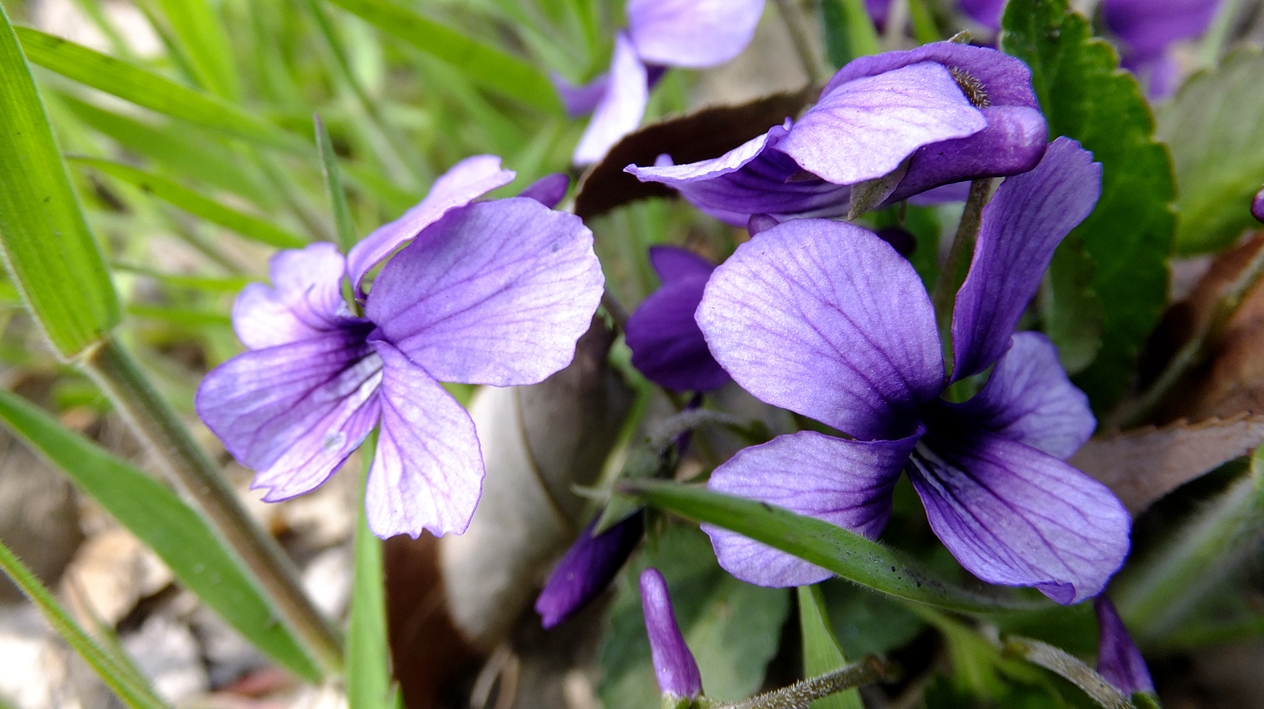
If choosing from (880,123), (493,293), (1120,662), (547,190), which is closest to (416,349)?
(493,293)

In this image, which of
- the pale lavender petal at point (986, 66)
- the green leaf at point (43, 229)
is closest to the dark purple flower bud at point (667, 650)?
the pale lavender petal at point (986, 66)

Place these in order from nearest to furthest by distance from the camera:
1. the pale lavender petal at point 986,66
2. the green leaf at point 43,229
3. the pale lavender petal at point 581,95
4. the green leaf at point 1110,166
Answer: the pale lavender petal at point 986,66 → the green leaf at point 43,229 → the green leaf at point 1110,166 → the pale lavender petal at point 581,95

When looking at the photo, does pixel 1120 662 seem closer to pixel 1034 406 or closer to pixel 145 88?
pixel 1034 406

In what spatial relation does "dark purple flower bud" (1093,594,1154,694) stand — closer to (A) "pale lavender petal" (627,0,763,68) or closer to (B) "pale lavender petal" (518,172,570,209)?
(B) "pale lavender petal" (518,172,570,209)

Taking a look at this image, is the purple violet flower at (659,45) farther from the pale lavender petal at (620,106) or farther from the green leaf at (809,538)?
the green leaf at (809,538)

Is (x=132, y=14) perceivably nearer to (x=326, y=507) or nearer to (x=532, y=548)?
(x=326, y=507)

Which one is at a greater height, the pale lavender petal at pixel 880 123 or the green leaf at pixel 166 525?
the pale lavender petal at pixel 880 123

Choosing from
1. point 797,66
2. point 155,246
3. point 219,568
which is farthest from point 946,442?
point 155,246
